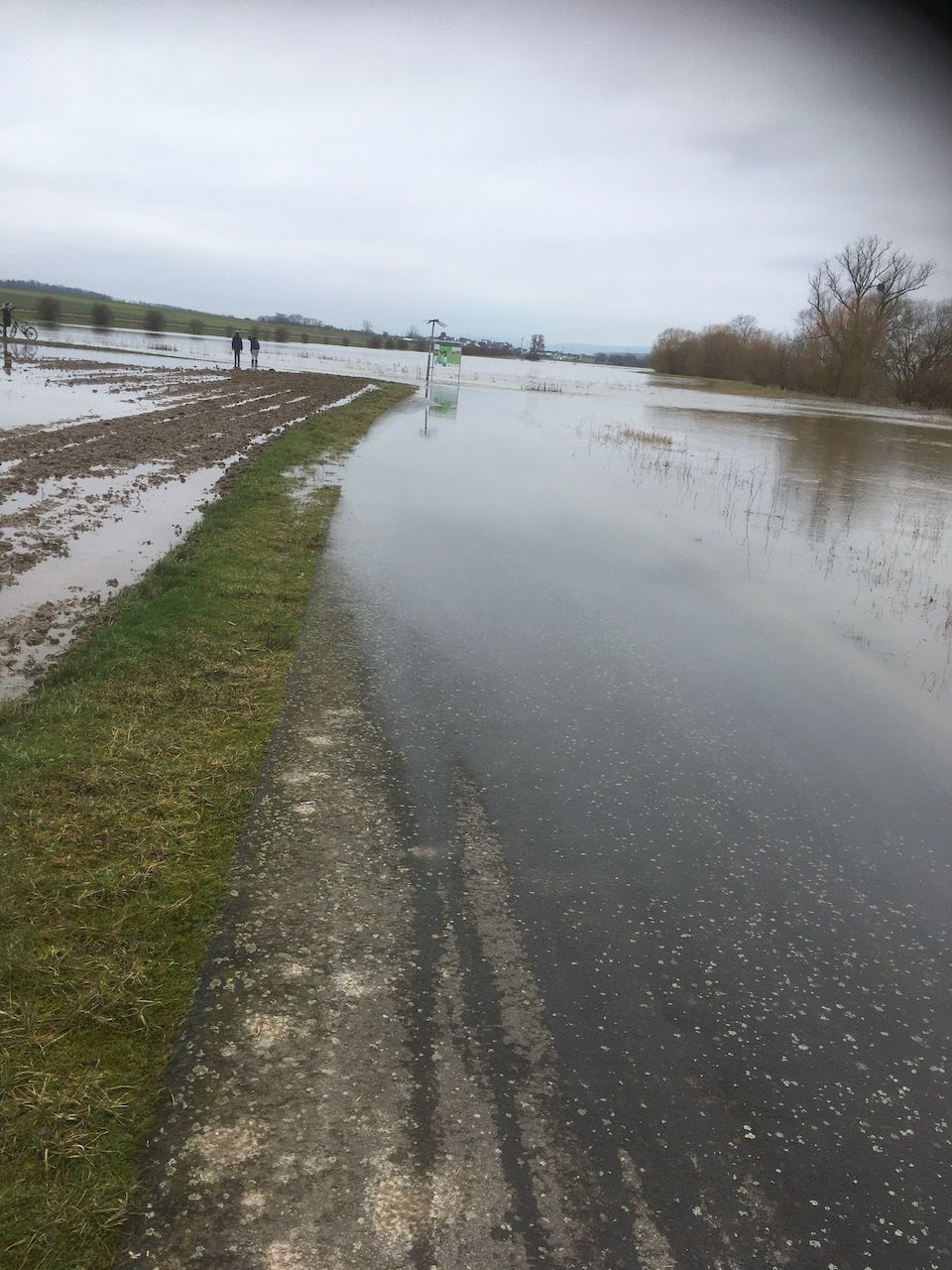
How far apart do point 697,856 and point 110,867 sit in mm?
2762

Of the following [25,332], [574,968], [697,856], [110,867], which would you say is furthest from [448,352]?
[574,968]

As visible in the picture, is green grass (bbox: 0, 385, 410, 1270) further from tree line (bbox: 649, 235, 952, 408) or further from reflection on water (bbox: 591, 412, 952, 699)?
tree line (bbox: 649, 235, 952, 408)

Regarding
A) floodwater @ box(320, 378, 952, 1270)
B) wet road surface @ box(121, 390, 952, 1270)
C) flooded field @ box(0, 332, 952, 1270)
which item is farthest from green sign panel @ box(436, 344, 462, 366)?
wet road surface @ box(121, 390, 952, 1270)

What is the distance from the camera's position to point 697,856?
4117 mm

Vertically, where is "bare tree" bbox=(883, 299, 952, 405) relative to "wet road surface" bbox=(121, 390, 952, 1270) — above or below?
above

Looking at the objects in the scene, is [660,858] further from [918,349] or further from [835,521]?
[918,349]

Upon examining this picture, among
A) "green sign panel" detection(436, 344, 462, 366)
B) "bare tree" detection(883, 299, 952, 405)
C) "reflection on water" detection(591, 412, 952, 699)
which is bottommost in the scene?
"reflection on water" detection(591, 412, 952, 699)

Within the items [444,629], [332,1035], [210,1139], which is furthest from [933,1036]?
[444,629]

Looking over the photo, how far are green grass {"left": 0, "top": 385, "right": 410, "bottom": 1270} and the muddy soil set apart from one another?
0.58 meters

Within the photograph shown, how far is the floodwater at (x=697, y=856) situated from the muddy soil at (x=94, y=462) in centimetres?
256

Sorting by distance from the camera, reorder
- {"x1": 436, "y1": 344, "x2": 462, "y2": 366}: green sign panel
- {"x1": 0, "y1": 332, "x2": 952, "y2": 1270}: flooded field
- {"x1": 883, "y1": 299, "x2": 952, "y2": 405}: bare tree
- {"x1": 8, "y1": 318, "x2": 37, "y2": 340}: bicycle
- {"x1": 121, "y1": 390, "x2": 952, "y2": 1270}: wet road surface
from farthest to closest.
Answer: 1. {"x1": 883, "y1": 299, "x2": 952, "y2": 405}: bare tree
2. {"x1": 436, "y1": 344, "x2": 462, "y2": 366}: green sign panel
3. {"x1": 8, "y1": 318, "x2": 37, "y2": 340}: bicycle
4. {"x1": 0, "y1": 332, "x2": 952, "y2": 1270}: flooded field
5. {"x1": 121, "y1": 390, "x2": 952, "y2": 1270}: wet road surface

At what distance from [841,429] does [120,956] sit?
42.2 metres

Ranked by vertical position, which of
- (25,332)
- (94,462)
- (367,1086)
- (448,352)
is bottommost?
(367,1086)

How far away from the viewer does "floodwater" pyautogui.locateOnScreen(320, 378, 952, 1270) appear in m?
2.49
